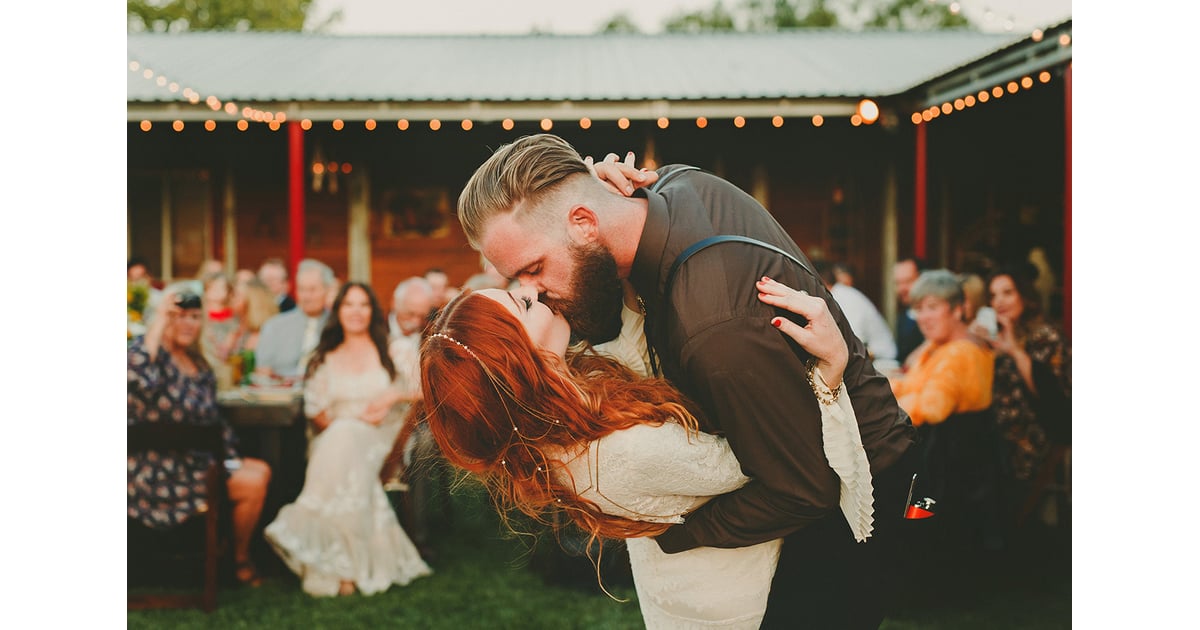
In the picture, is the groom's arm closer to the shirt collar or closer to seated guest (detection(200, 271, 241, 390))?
the shirt collar

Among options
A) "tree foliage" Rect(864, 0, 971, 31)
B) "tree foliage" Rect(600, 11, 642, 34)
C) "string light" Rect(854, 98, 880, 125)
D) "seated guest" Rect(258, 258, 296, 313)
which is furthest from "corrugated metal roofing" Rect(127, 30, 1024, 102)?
"tree foliage" Rect(600, 11, 642, 34)

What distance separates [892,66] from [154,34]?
10538mm

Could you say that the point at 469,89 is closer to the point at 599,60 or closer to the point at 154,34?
the point at 599,60

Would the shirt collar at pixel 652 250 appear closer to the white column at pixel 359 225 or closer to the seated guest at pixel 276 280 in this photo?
the seated guest at pixel 276 280

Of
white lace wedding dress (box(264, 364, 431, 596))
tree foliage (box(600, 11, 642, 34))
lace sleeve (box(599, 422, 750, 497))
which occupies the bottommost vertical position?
white lace wedding dress (box(264, 364, 431, 596))

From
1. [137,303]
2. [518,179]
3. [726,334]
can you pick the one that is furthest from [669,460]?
[137,303]

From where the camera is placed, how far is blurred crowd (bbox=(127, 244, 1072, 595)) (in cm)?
462

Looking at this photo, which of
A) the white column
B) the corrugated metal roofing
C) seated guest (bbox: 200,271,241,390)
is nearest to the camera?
seated guest (bbox: 200,271,241,390)

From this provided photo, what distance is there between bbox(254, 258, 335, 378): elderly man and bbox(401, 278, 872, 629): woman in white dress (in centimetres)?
469

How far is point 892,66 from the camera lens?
11562 mm

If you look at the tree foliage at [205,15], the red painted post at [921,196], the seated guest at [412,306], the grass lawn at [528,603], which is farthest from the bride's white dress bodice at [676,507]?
the tree foliage at [205,15]
